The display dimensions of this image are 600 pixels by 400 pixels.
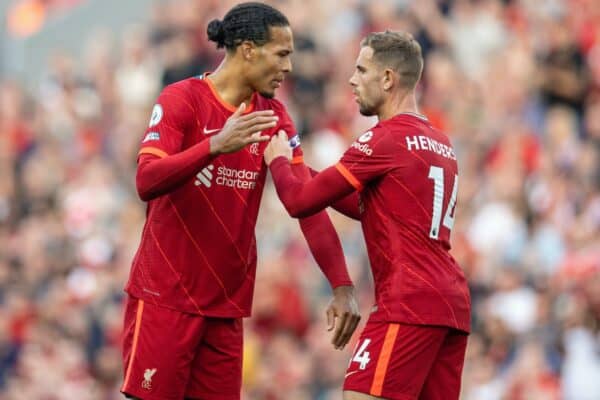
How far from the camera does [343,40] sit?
51.9 feet

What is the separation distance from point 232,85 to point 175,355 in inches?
54.6

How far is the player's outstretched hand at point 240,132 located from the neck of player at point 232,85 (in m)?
0.46

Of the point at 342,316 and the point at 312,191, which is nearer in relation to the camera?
the point at 312,191

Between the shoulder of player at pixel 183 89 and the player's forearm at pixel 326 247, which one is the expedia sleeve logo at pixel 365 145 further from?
the shoulder of player at pixel 183 89

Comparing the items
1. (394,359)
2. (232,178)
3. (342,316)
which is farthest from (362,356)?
(232,178)

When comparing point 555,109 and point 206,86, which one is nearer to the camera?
point 206,86

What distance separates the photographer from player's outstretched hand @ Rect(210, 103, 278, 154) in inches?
285

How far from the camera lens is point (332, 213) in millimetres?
13734

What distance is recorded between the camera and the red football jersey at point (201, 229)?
7.70 metres

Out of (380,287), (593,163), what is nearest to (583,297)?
(593,163)

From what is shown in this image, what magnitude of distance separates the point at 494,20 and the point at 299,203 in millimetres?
7487

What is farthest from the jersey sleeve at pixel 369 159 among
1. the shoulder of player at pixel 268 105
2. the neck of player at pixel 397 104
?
the shoulder of player at pixel 268 105

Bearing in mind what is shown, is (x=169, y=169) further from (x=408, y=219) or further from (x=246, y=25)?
(x=408, y=219)

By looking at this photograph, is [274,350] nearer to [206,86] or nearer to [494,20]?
[494,20]
